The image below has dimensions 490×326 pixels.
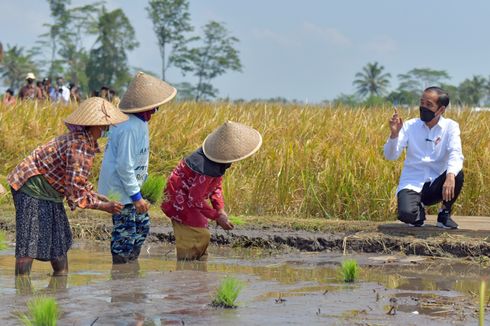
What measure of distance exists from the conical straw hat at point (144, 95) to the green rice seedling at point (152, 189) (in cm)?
71

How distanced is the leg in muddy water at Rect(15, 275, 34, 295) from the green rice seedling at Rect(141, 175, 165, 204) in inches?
51.1

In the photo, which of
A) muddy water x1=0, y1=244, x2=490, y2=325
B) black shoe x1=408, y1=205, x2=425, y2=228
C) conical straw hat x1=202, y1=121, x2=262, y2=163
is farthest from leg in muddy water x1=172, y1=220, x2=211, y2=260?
black shoe x1=408, y1=205, x2=425, y2=228

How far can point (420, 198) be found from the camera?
29.1ft

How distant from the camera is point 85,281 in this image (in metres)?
6.61

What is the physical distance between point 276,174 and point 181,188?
3289mm

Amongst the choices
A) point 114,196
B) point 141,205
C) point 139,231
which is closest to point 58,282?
point 114,196

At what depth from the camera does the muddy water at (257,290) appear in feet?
17.3

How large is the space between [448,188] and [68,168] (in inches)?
138

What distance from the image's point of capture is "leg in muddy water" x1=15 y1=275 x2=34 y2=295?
240 inches

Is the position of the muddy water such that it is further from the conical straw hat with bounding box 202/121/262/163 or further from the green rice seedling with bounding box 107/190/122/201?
the conical straw hat with bounding box 202/121/262/163

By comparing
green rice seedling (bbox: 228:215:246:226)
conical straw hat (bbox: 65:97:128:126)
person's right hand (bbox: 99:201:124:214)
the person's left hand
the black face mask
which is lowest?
green rice seedling (bbox: 228:215:246:226)

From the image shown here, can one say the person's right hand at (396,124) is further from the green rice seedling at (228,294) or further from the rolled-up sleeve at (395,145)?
the green rice seedling at (228,294)

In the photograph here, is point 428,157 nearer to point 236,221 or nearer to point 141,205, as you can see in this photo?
point 236,221

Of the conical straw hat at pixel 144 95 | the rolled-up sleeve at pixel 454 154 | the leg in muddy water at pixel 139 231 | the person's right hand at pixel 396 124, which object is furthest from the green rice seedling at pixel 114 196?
the rolled-up sleeve at pixel 454 154
